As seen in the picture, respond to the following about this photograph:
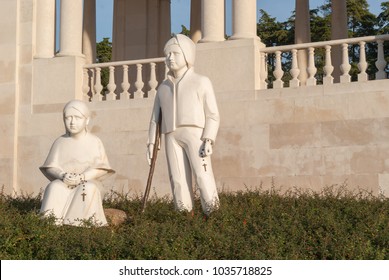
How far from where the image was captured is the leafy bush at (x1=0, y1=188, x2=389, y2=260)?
13.0m

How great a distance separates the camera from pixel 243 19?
21.2 meters

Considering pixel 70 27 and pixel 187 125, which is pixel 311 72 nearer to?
pixel 187 125

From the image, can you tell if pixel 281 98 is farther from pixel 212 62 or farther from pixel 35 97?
pixel 35 97

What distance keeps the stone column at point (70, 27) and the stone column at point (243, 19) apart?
14.1ft

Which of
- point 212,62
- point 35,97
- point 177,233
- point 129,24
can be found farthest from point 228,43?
point 129,24

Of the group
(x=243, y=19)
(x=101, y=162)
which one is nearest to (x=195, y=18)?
(x=243, y=19)

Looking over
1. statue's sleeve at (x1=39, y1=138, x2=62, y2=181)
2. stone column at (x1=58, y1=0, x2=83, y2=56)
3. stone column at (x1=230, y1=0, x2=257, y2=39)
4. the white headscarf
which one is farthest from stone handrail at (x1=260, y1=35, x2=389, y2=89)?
statue's sleeve at (x1=39, y1=138, x2=62, y2=181)

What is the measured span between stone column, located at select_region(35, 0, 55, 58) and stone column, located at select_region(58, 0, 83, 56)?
0.40 m

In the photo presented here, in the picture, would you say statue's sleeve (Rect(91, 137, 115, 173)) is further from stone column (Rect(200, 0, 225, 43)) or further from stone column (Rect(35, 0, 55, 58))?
stone column (Rect(35, 0, 55, 58))

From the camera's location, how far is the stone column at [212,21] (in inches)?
845

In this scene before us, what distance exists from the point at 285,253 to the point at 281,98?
25.7ft

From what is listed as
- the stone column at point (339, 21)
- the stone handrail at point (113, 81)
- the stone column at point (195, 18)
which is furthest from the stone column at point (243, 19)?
the stone column at point (195, 18)

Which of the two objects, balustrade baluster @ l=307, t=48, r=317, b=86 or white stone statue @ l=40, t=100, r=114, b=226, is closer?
white stone statue @ l=40, t=100, r=114, b=226

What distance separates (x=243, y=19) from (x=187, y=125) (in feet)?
20.7
